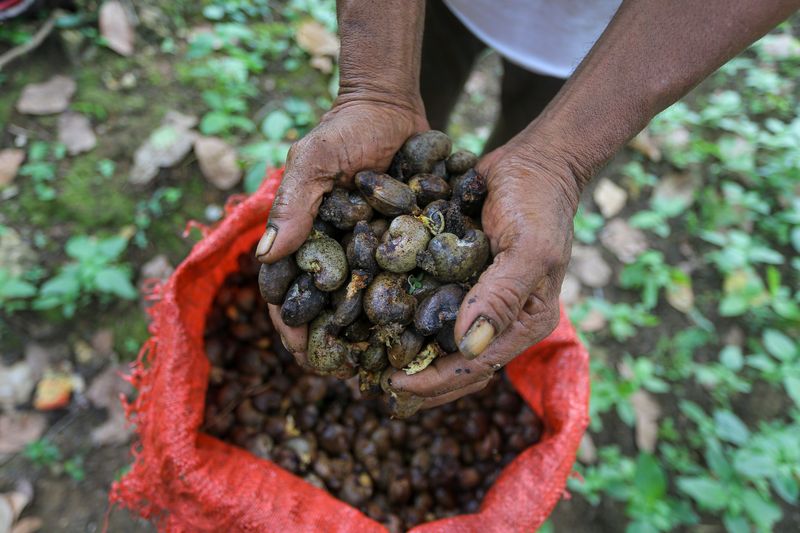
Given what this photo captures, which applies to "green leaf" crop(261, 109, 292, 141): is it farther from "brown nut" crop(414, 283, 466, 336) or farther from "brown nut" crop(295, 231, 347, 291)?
"brown nut" crop(414, 283, 466, 336)

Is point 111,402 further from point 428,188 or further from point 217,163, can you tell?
point 428,188

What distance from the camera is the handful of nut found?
4.17 feet

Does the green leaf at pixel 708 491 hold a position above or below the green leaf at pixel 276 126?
below

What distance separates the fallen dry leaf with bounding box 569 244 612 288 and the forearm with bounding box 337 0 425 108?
62.9 inches

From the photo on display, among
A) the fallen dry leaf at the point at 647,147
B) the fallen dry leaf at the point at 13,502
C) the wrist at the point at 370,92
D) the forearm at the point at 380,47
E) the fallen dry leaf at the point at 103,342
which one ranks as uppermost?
the forearm at the point at 380,47

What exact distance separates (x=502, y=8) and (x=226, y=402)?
1623 mm

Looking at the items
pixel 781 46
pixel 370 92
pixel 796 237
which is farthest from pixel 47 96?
pixel 781 46

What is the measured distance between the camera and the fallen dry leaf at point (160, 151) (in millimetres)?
2480

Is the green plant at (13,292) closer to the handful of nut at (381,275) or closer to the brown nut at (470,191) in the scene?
the handful of nut at (381,275)

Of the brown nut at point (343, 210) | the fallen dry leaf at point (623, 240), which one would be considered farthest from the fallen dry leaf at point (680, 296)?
the brown nut at point (343, 210)

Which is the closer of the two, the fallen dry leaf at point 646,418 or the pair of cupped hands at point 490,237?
the pair of cupped hands at point 490,237

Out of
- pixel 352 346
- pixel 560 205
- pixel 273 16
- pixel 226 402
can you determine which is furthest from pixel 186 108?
pixel 560 205

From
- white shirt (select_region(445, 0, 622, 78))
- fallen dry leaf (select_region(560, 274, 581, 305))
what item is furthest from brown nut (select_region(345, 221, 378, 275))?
fallen dry leaf (select_region(560, 274, 581, 305))

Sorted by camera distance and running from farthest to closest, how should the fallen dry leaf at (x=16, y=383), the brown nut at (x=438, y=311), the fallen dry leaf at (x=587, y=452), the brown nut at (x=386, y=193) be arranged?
the fallen dry leaf at (x=587, y=452)
the fallen dry leaf at (x=16, y=383)
the brown nut at (x=386, y=193)
the brown nut at (x=438, y=311)
